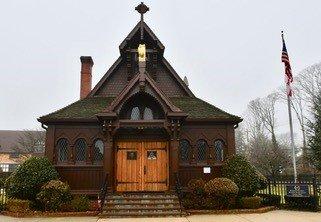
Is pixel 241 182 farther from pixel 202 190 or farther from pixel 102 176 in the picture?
pixel 102 176

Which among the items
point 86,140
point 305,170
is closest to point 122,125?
point 86,140

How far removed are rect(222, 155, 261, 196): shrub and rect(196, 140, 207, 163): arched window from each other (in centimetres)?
159

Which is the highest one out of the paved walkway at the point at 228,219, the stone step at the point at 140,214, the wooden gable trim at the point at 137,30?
the wooden gable trim at the point at 137,30

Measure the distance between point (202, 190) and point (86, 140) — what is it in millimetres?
6811

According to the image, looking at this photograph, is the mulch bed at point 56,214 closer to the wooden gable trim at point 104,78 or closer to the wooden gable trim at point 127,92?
the wooden gable trim at point 127,92

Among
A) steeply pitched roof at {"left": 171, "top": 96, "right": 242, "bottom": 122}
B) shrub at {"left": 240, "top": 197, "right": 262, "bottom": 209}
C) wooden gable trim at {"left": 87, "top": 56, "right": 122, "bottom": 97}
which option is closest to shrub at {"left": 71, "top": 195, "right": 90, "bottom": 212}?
steeply pitched roof at {"left": 171, "top": 96, "right": 242, "bottom": 122}

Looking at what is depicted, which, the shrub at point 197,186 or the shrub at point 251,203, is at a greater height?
the shrub at point 197,186

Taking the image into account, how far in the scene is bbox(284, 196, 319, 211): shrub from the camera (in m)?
15.9

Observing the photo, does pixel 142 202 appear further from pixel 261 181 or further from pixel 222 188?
pixel 261 181

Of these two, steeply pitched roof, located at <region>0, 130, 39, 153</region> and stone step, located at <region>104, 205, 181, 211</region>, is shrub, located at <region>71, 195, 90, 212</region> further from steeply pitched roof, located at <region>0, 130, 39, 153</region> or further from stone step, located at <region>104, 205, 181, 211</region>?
steeply pitched roof, located at <region>0, 130, 39, 153</region>

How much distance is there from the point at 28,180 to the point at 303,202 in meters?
12.9

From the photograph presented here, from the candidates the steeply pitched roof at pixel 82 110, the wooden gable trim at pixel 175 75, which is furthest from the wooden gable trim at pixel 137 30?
the steeply pitched roof at pixel 82 110

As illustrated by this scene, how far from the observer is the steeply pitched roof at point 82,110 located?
18.3 metres

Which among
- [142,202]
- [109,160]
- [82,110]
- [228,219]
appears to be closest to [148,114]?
[109,160]
